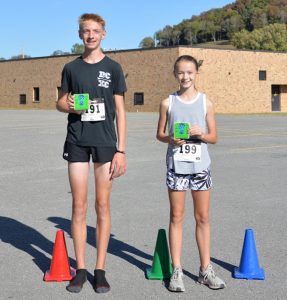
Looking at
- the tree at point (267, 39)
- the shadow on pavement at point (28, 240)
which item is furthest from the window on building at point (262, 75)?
the tree at point (267, 39)

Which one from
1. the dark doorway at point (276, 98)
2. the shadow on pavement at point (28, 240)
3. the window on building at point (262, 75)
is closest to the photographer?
the shadow on pavement at point (28, 240)

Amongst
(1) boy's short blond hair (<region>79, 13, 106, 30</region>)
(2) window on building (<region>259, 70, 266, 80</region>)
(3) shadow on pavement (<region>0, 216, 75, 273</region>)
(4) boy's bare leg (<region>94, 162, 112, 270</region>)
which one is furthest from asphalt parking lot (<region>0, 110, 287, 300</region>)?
(2) window on building (<region>259, 70, 266, 80</region>)

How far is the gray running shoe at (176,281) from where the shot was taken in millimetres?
4223

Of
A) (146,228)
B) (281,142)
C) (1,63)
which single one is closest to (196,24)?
(1,63)

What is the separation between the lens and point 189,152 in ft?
14.2

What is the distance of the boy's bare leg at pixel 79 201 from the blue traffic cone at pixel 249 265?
1331mm

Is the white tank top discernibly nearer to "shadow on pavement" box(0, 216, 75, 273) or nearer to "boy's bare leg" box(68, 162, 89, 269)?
"boy's bare leg" box(68, 162, 89, 269)

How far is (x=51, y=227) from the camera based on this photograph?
20.8 ft

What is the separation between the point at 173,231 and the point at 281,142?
13289mm

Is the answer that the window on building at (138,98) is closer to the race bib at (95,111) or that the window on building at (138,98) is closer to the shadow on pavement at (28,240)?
the shadow on pavement at (28,240)

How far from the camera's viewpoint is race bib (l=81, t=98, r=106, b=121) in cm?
420

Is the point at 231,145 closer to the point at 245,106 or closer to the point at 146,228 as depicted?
the point at 146,228

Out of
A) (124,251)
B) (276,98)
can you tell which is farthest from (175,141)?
(276,98)

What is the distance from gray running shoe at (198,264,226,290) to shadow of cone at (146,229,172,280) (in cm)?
29
